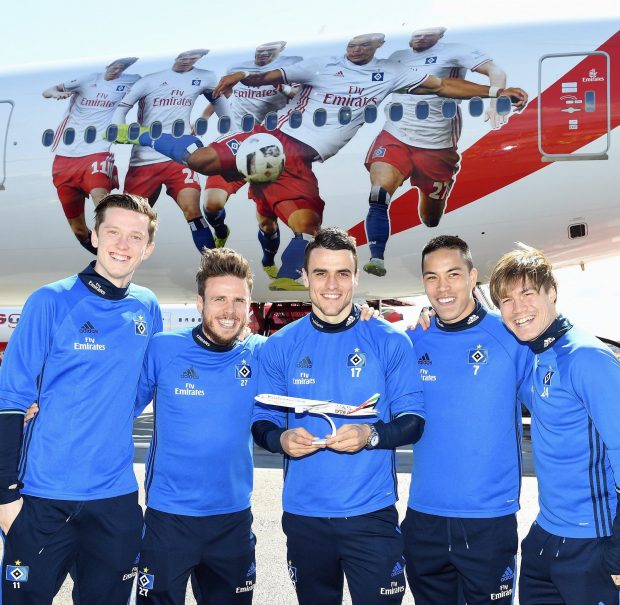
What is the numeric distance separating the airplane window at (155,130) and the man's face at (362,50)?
298 centimetres

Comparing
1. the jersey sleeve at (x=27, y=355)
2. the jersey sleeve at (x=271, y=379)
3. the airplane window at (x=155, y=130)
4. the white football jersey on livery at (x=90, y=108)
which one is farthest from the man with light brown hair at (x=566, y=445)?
the white football jersey on livery at (x=90, y=108)

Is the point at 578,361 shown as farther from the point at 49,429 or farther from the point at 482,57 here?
the point at 482,57

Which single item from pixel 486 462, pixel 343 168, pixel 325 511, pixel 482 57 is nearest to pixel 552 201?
pixel 482 57

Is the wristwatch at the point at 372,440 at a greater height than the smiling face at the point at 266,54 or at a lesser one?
lesser

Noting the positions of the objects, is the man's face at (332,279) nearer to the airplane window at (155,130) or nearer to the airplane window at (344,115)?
the airplane window at (344,115)

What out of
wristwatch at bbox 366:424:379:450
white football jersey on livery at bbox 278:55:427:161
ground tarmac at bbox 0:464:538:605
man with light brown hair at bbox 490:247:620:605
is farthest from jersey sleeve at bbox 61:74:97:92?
wristwatch at bbox 366:424:379:450

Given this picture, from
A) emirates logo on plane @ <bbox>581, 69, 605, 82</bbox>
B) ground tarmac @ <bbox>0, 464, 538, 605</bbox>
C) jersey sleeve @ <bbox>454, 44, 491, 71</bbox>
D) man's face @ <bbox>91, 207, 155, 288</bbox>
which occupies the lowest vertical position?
ground tarmac @ <bbox>0, 464, 538, 605</bbox>

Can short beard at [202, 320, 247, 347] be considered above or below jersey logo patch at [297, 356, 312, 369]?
above

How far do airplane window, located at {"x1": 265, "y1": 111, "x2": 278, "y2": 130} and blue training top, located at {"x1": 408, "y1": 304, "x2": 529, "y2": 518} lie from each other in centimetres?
669

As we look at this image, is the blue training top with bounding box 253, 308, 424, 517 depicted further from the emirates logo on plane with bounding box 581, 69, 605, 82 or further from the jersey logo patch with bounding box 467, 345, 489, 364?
the emirates logo on plane with bounding box 581, 69, 605, 82

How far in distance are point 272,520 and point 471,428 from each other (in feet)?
10.4

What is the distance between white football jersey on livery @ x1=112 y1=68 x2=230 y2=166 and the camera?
10312 millimetres

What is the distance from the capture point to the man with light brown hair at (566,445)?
315cm

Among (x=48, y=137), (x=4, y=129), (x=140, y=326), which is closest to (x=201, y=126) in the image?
(x=48, y=137)
